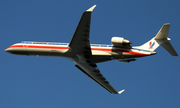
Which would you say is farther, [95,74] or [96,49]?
[95,74]

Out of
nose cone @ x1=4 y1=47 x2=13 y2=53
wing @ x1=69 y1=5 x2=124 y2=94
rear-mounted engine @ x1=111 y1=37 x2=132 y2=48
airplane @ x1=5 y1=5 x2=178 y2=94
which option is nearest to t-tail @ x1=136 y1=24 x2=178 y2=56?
airplane @ x1=5 y1=5 x2=178 y2=94

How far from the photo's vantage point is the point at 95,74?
1929 inches

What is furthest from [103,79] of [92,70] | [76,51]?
[76,51]

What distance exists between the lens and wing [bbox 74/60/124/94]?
151 ft

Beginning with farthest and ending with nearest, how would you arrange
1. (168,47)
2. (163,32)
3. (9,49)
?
1. (9,49)
2. (168,47)
3. (163,32)

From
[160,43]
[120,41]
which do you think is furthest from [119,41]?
[160,43]

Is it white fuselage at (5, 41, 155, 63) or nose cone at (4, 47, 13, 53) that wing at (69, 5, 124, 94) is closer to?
white fuselage at (5, 41, 155, 63)

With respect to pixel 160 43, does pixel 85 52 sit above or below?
above

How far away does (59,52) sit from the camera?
42688 millimetres

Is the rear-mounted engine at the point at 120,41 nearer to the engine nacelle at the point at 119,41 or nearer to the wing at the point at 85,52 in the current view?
the engine nacelle at the point at 119,41

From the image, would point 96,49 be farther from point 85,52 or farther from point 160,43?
point 160,43

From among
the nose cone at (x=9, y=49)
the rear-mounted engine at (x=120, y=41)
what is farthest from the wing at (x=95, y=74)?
the nose cone at (x=9, y=49)

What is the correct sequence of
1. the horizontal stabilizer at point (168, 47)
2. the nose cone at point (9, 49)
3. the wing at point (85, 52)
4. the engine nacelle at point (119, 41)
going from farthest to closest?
the nose cone at point (9, 49), the horizontal stabilizer at point (168, 47), the engine nacelle at point (119, 41), the wing at point (85, 52)

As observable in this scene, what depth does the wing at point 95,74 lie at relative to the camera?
151 feet
